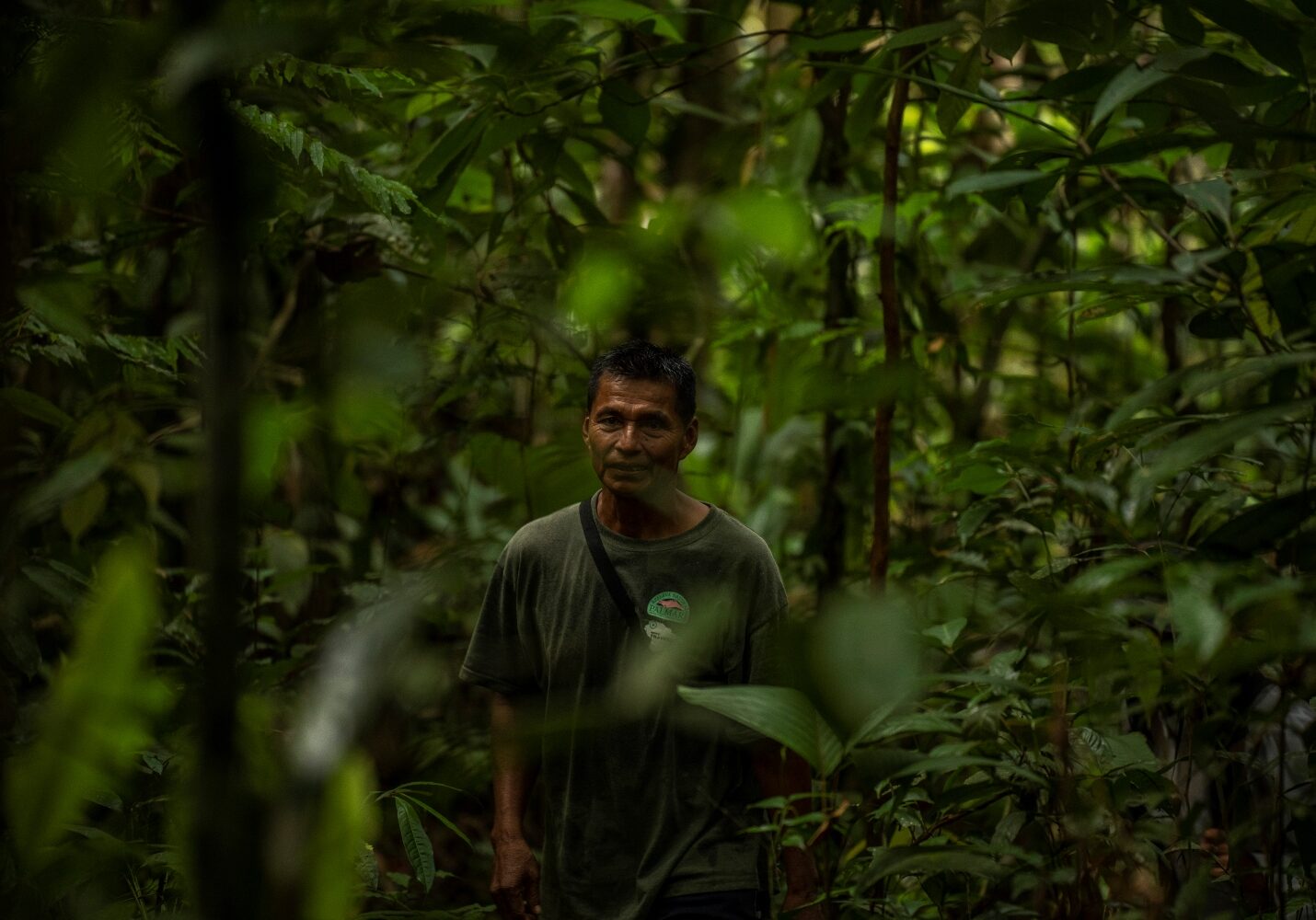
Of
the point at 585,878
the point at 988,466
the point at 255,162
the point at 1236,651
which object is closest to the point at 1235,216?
the point at 988,466

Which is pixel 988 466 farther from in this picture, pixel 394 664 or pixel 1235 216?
pixel 394 664

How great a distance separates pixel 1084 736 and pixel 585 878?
2.60ft

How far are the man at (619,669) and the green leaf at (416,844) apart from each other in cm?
26

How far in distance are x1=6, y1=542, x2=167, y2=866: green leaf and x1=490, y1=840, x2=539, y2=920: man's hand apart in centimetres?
145

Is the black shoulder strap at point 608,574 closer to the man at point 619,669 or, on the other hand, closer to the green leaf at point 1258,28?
the man at point 619,669

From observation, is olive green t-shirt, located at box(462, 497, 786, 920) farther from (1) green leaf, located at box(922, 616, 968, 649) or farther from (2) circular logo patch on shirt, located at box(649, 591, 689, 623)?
(1) green leaf, located at box(922, 616, 968, 649)

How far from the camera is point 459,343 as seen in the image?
261cm

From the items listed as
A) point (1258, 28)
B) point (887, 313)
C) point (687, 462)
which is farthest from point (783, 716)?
point (687, 462)

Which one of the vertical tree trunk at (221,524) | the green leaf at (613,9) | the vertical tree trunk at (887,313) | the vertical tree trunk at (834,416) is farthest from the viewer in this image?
the vertical tree trunk at (834,416)

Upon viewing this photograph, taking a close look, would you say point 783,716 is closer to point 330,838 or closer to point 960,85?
point 330,838

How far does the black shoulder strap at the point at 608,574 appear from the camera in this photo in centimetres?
180

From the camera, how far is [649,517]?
1.87m

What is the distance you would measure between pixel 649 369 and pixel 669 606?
1.22 ft

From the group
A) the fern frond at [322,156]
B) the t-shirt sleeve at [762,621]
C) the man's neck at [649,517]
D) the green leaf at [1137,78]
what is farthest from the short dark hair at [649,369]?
the green leaf at [1137,78]
